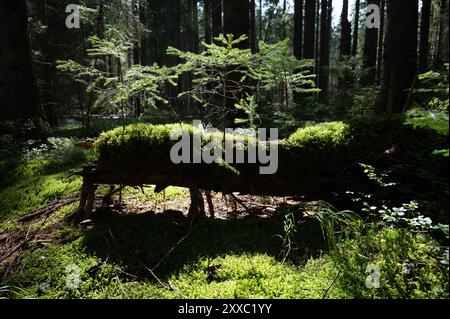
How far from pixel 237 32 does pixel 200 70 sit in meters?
3.94

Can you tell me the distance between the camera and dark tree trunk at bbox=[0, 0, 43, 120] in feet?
27.9

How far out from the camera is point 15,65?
28.4 feet

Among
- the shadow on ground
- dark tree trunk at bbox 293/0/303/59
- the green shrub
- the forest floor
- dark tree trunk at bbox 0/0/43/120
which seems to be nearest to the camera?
the green shrub

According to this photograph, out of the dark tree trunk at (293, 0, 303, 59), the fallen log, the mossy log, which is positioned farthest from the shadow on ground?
the dark tree trunk at (293, 0, 303, 59)

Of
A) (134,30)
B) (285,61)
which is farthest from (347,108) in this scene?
(134,30)

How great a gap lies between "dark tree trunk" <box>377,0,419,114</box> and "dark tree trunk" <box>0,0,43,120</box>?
9.15 metres

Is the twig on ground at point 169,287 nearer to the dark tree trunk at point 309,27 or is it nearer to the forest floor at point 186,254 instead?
the forest floor at point 186,254

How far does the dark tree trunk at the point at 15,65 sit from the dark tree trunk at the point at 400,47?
915cm

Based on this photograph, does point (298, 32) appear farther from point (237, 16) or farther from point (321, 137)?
point (321, 137)

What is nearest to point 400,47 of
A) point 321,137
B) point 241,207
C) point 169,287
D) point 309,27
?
point 321,137

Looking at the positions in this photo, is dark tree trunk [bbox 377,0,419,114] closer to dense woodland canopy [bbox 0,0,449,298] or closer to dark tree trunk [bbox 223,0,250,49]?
dense woodland canopy [bbox 0,0,449,298]

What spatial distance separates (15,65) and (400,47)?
964 cm

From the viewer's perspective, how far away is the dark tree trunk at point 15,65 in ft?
27.9
